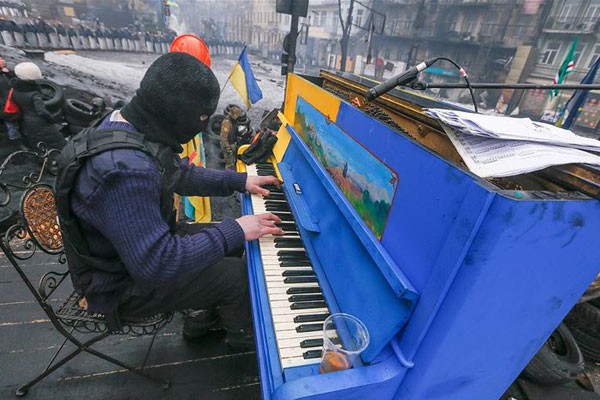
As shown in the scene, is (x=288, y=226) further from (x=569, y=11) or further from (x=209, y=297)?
(x=569, y=11)

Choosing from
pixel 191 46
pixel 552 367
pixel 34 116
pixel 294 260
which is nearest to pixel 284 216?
pixel 294 260

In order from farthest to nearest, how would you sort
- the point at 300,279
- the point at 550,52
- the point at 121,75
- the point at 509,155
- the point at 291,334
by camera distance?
the point at 550,52 → the point at 121,75 → the point at 300,279 → the point at 291,334 → the point at 509,155

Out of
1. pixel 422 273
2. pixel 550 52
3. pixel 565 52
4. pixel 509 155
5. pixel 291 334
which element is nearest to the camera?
pixel 509 155

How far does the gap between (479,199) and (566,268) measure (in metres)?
0.52

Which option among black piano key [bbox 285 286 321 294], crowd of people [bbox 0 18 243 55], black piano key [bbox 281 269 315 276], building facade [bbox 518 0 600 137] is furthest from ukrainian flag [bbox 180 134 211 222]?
building facade [bbox 518 0 600 137]

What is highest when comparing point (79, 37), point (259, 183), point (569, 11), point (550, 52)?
point (569, 11)

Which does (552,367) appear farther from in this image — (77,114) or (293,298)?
(77,114)

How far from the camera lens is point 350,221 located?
1521 mm

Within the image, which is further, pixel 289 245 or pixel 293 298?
pixel 289 245

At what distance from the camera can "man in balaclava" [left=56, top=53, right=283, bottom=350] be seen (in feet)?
4.08

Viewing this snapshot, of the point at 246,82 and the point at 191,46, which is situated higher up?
the point at 191,46

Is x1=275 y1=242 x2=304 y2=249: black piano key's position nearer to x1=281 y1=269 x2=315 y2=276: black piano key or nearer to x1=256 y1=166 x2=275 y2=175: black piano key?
x1=281 y1=269 x2=315 y2=276: black piano key

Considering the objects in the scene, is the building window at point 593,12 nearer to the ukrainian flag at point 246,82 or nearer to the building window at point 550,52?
the building window at point 550,52

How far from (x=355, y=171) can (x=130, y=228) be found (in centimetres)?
123
